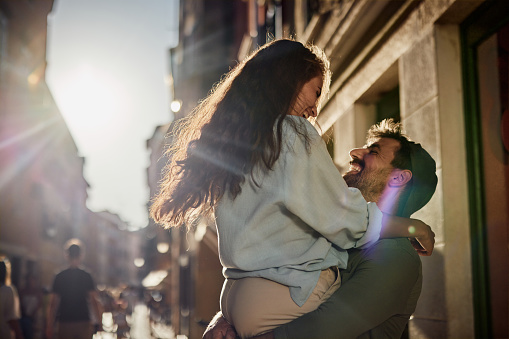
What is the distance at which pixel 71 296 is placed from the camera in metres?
7.32

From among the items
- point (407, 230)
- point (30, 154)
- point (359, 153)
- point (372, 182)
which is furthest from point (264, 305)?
point (30, 154)

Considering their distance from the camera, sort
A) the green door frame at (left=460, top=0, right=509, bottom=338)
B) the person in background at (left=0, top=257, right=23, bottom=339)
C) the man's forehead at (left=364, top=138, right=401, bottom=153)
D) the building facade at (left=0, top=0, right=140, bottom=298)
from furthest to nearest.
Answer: the building facade at (left=0, top=0, right=140, bottom=298)
the person in background at (left=0, top=257, right=23, bottom=339)
the green door frame at (left=460, top=0, right=509, bottom=338)
the man's forehead at (left=364, top=138, right=401, bottom=153)

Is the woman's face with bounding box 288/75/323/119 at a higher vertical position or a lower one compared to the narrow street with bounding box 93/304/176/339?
higher

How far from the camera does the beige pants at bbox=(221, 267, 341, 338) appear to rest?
1966mm

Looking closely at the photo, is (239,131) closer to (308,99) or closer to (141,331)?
(308,99)

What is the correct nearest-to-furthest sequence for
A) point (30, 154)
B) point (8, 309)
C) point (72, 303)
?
point (8, 309), point (72, 303), point (30, 154)

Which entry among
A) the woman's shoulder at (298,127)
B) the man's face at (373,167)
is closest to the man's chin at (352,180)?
the man's face at (373,167)

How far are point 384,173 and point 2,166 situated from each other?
75.4 ft

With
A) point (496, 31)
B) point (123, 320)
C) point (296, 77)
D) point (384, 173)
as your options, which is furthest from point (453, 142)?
point (123, 320)

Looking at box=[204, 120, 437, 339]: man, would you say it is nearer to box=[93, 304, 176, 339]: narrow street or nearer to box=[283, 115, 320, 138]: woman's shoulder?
box=[283, 115, 320, 138]: woman's shoulder

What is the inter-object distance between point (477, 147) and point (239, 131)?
277 centimetres

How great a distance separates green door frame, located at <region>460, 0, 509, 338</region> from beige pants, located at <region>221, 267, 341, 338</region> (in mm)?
2551

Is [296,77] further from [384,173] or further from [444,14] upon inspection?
[444,14]

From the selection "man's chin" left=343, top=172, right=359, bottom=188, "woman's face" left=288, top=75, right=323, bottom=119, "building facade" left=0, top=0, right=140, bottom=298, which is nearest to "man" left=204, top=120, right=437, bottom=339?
"man's chin" left=343, top=172, right=359, bottom=188
